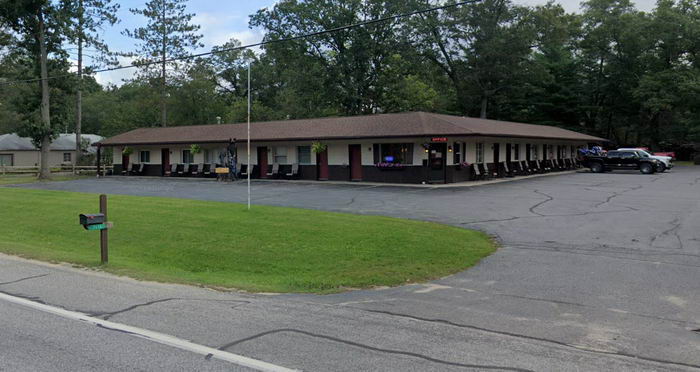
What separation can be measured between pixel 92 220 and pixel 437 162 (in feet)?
70.3

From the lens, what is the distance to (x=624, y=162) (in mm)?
36375

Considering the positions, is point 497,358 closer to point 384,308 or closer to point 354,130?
point 384,308

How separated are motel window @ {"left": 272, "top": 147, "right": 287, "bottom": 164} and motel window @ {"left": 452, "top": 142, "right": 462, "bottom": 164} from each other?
37.1 feet

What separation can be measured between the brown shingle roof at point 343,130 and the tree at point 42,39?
4984 millimetres

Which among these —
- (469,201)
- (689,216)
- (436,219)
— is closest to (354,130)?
(469,201)

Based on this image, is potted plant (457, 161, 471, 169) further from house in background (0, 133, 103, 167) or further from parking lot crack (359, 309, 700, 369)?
house in background (0, 133, 103, 167)

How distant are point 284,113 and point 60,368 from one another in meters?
52.4

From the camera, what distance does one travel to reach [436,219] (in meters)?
15.3

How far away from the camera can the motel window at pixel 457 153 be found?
2905cm

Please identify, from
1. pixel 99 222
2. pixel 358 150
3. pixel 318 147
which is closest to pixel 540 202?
pixel 358 150

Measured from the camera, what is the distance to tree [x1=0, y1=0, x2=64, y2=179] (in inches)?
1443

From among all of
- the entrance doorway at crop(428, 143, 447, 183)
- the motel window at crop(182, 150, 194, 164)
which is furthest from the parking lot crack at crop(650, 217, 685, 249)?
the motel window at crop(182, 150, 194, 164)

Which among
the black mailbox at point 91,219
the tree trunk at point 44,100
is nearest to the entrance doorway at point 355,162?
the black mailbox at point 91,219

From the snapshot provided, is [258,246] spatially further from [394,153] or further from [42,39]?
[42,39]
